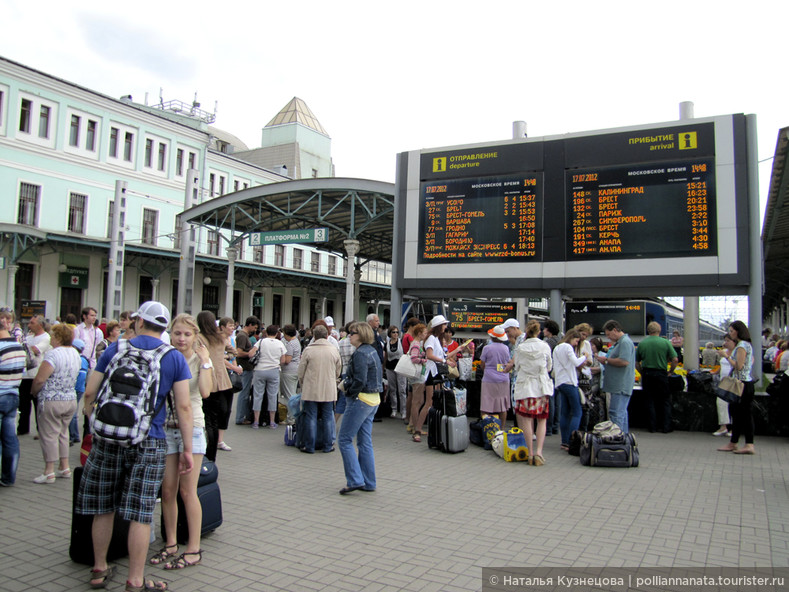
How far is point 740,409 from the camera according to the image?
8367mm

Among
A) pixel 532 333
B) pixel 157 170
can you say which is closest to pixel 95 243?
pixel 157 170

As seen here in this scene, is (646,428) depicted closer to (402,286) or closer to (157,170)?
(402,286)

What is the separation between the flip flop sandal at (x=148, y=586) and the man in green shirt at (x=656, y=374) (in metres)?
8.66

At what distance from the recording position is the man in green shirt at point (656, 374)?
10109 mm

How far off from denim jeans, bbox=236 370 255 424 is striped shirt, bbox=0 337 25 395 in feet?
15.5

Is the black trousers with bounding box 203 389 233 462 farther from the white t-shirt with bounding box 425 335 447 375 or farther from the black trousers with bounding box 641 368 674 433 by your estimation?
the black trousers with bounding box 641 368 674 433

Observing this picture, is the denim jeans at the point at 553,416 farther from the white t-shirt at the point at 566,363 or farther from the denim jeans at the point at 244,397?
the denim jeans at the point at 244,397

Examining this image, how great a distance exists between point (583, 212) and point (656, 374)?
3263 millimetres

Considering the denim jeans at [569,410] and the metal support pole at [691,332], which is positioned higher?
the metal support pole at [691,332]

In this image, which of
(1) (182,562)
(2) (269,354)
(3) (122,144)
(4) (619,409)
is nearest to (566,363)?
(4) (619,409)

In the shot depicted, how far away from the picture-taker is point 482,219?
1221 centimetres

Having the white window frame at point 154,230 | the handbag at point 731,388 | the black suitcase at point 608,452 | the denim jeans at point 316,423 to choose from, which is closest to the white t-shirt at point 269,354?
the denim jeans at point 316,423

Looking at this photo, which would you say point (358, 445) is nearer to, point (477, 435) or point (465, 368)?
point (477, 435)

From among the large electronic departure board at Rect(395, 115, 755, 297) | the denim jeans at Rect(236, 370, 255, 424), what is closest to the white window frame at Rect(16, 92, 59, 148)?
the large electronic departure board at Rect(395, 115, 755, 297)
